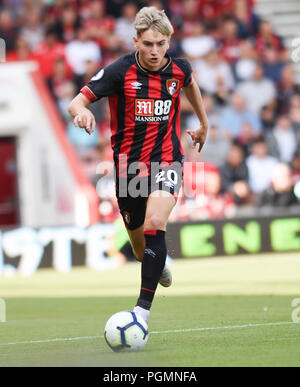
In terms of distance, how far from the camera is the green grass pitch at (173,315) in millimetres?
6172

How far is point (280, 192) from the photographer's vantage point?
52.4 ft

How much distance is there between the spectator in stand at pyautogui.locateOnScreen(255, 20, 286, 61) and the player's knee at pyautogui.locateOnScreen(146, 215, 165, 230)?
492 inches

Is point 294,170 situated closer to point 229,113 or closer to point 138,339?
point 229,113

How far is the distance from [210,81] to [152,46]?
36.5 feet

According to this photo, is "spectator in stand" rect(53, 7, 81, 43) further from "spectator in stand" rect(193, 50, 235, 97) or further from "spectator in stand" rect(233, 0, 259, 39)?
"spectator in stand" rect(233, 0, 259, 39)

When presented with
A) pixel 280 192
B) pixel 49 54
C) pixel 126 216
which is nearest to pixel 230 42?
pixel 49 54

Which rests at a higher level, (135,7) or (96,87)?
(135,7)

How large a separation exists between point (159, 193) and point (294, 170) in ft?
31.8

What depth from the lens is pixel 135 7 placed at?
19.0 metres

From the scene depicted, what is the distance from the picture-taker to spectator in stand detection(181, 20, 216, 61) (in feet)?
60.5

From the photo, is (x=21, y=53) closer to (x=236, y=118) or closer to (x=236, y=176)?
(x=236, y=118)

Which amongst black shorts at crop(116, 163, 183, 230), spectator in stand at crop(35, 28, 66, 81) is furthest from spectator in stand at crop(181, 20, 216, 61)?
black shorts at crop(116, 163, 183, 230)
